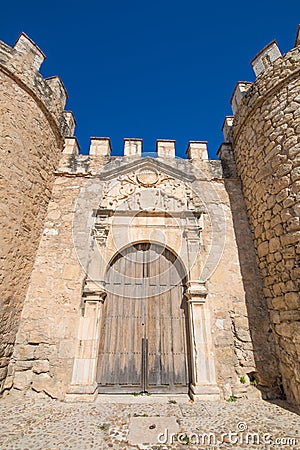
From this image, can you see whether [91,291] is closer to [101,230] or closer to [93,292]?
[93,292]

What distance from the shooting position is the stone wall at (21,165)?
3084mm

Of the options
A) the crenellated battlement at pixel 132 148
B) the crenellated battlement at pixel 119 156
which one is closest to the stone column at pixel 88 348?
the crenellated battlement at pixel 119 156

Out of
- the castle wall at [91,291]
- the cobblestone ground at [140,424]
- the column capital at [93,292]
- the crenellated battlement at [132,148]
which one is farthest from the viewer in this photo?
the crenellated battlement at [132,148]

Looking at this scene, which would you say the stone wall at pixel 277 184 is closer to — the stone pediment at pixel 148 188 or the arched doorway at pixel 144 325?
the stone pediment at pixel 148 188

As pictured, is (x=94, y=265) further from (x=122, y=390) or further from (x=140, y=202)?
(x=122, y=390)

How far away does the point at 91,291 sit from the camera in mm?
3406

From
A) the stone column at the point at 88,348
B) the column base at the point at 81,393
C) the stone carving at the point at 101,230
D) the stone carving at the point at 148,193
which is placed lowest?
the column base at the point at 81,393

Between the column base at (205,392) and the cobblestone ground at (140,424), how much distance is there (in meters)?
0.08

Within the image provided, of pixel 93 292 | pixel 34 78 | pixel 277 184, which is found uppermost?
pixel 34 78

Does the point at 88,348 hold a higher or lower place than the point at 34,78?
lower

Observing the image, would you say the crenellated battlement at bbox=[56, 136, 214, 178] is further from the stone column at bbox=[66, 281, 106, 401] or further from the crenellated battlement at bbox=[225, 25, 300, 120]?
the stone column at bbox=[66, 281, 106, 401]

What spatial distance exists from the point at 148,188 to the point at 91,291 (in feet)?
7.15

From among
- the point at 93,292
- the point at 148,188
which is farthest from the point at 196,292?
the point at 148,188

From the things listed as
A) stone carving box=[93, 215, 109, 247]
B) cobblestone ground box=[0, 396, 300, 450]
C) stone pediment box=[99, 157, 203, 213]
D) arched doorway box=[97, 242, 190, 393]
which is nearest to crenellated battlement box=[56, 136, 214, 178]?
stone pediment box=[99, 157, 203, 213]
